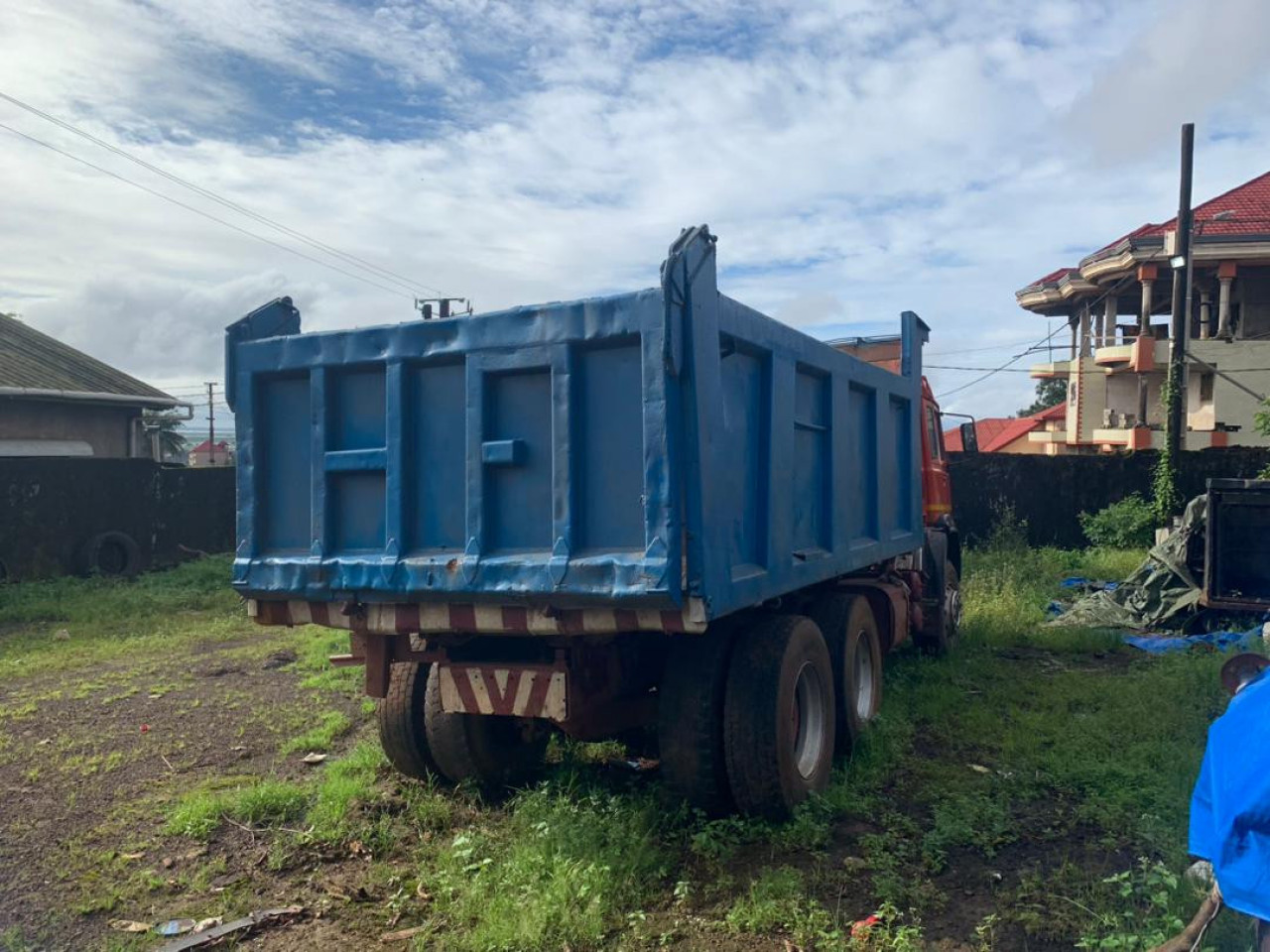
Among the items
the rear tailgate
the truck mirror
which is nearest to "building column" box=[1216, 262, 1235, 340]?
the truck mirror

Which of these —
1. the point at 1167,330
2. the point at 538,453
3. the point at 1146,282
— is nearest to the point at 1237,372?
the point at 1146,282

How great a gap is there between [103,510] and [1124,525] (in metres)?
16.5

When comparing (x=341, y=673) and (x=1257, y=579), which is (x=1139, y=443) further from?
(x=341, y=673)

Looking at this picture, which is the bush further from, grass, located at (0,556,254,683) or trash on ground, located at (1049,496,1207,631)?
grass, located at (0,556,254,683)

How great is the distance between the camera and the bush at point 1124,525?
1744cm

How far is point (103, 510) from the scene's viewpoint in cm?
1524

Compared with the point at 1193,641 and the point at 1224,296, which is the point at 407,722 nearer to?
the point at 1193,641

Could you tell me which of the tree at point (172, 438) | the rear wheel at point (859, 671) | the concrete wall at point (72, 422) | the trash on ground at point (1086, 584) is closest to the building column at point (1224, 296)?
the trash on ground at point (1086, 584)

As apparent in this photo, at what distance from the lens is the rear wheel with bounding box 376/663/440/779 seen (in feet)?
18.2

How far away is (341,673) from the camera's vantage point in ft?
28.9

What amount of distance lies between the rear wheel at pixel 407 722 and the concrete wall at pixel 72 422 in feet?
48.5

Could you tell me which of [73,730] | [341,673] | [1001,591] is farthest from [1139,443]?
[73,730]

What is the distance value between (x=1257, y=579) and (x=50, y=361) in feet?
65.7

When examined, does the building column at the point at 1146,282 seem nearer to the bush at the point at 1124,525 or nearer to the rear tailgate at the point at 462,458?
the bush at the point at 1124,525
